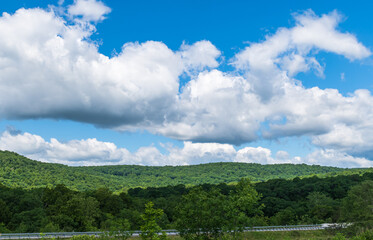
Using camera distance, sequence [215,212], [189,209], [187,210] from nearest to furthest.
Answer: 1. [215,212]
2. [189,209]
3. [187,210]

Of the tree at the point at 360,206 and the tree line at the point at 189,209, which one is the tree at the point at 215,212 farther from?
the tree at the point at 360,206

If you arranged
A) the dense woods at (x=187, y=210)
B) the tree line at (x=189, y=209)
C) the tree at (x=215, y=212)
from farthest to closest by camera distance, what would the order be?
the tree line at (x=189, y=209)
the dense woods at (x=187, y=210)
the tree at (x=215, y=212)

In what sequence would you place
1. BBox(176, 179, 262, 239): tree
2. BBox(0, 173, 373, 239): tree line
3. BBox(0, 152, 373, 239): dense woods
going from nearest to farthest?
1. BBox(176, 179, 262, 239): tree
2. BBox(0, 152, 373, 239): dense woods
3. BBox(0, 173, 373, 239): tree line

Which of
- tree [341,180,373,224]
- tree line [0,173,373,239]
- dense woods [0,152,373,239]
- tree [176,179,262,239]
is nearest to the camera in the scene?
tree [176,179,262,239]

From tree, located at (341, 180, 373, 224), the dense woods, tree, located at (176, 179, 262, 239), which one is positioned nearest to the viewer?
tree, located at (176, 179, 262, 239)

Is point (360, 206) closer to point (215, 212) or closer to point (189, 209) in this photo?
point (215, 212)

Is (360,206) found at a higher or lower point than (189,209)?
lower

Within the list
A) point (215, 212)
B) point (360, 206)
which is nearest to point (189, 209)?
point (215, 212)

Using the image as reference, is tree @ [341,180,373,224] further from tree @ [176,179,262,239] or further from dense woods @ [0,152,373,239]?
tree @ [176,179,262,239]

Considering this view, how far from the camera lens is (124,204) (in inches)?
3927

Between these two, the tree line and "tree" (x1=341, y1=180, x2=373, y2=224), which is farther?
"tree" (x1=341, y1=180, x2=373, y2=224)

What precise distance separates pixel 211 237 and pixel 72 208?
38792mm

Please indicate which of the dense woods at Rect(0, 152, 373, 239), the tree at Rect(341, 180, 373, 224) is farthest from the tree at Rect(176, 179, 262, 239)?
the tree at Rect(341, 180, 373, 224)

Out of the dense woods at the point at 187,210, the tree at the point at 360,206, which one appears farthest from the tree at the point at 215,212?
the tree at the point at 360,206
